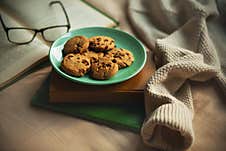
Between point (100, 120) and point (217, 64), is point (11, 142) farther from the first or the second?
point (217, 64)

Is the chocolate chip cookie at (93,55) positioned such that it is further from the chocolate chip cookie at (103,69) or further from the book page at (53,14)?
the book page at (53,14)

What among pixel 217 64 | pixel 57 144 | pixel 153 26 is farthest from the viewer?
pixel 153 26

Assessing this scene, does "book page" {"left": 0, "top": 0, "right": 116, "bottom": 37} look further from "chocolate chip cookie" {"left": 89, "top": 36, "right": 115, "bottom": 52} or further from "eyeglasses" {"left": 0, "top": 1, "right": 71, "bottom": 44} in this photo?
"chocolate chip cookie" {"left": 89, "top": 36, "right": 115, "bottom": 52}

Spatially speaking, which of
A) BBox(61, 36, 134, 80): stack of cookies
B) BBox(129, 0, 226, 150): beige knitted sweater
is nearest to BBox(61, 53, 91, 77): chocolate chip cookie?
BBox(61, 36, 134, 80): stack of cookies

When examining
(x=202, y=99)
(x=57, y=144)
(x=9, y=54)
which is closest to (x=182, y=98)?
(x=202, y=99)

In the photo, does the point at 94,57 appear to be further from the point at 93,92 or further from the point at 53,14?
the point at 53,14

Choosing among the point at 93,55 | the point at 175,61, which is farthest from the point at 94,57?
the point at 175,61
